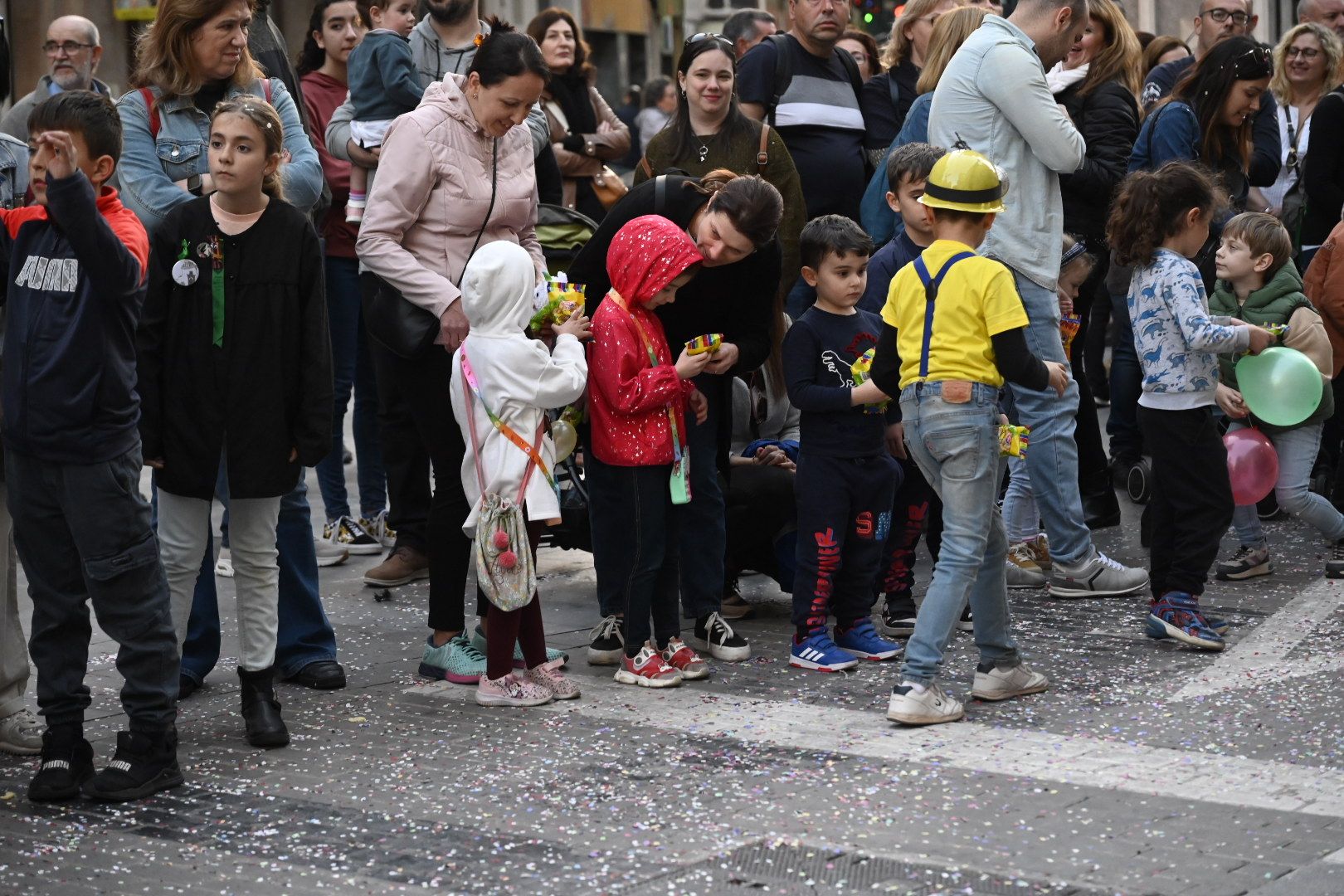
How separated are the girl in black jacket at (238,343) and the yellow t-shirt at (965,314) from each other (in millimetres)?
1892

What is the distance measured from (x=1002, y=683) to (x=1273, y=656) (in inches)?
45.6

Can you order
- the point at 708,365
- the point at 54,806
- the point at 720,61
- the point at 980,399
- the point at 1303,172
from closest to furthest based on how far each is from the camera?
the point at 54,806, the point at 980,399, the point at 708,365, the point at 720,61, the point at 1303,172

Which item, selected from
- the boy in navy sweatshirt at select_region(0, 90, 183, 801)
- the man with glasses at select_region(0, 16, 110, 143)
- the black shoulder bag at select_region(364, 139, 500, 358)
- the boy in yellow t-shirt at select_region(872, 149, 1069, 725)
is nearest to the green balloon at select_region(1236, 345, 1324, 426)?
the boy in yellow t-shirt at select_region(872, 149, 1069, 725)

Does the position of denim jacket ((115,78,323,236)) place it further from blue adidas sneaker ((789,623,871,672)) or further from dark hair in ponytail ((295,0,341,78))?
dark hair in ponytail ((295,0,341,78))

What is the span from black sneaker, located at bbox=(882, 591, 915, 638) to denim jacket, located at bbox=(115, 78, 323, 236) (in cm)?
265

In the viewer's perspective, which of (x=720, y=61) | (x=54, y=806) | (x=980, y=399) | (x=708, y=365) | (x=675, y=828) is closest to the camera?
(x=675, y=828)

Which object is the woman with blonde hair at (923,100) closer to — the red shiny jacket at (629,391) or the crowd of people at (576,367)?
the crowd of people at (576,367)

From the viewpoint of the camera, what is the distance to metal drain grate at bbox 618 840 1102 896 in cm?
432

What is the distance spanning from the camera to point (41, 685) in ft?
17.7

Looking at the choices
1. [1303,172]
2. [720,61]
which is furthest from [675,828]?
[1303,172]

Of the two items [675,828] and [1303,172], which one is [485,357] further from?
[1303,172]

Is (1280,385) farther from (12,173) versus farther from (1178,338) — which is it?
(12,173)

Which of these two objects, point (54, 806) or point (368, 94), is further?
point (368, 94)

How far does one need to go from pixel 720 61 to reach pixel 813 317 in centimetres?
203
